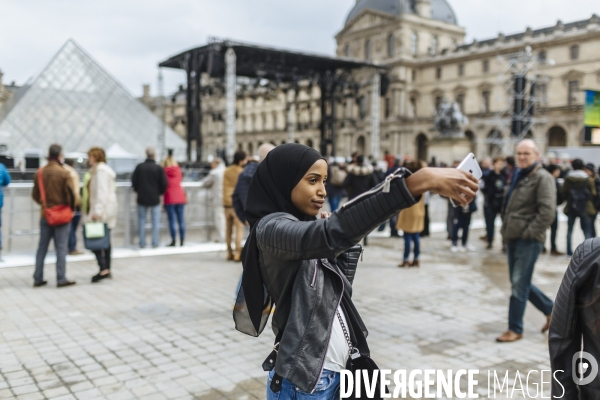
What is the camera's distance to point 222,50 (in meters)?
26.9

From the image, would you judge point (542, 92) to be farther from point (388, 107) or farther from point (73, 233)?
point (73, 233)

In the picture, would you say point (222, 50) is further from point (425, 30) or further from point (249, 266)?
point (425, 30)

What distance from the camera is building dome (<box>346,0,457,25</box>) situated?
2693 inches

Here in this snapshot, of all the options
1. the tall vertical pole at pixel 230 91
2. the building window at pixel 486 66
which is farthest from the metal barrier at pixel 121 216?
the building window at pixel 486 66

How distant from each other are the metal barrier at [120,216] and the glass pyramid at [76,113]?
1909cm

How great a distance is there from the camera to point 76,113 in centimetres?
2838

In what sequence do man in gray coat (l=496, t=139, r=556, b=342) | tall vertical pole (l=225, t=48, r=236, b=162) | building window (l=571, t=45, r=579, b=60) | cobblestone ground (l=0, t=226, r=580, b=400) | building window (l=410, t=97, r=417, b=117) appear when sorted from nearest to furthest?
cobblestone ground (l=0, t=226, r=580, b=400), man in gray coat (l=496, t=139, r=556, b=342), tall vertical pole (l=225, t=48, r=236, b=162), building window (l=571, t=45, r=579, b=60), building window (l=410, t=97, r=417, b=117)

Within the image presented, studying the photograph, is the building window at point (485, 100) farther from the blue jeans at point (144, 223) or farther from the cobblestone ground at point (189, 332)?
the blue jeans at point (144, 223)

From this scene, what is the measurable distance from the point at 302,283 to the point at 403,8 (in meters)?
71.1

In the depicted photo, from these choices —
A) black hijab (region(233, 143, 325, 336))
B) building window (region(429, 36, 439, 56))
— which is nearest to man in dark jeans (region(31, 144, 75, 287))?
black hijab (region(233, 143, 325, 336))

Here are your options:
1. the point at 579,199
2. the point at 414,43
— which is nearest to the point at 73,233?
the point at 579,199

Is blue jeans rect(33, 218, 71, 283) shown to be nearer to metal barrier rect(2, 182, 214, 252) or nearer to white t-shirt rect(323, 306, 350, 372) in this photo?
metal barrier rect(2, 182, 214, 252)

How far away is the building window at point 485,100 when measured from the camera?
58094 millimetres

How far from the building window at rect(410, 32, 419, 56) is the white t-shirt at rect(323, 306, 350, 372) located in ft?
220
